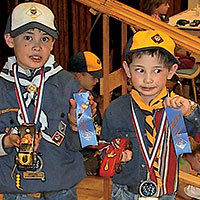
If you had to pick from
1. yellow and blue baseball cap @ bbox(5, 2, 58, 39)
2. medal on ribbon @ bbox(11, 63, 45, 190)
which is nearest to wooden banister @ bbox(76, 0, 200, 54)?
yellow and blue baseball cap @ bbox(5, 2, 58, 39)

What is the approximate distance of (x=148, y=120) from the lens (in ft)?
9.18

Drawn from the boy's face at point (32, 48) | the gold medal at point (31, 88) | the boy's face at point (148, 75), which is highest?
the boy's face at point (32, 48)

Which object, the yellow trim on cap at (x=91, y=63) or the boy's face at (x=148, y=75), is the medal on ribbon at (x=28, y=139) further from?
the yellow trim on cap at (x=91, y=63)

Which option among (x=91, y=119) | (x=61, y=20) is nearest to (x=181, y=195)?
(x=91, y=119)

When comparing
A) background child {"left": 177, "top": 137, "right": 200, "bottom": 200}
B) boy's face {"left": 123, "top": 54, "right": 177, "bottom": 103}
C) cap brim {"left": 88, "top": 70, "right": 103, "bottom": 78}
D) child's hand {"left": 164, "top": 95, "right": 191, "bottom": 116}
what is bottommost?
background child {"left": 177, "top": 137, "right": 200, "bottom": 200}

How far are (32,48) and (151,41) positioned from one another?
1.67 ft

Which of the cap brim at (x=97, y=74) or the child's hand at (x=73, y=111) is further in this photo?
the cap brim at (x=97, y=74)

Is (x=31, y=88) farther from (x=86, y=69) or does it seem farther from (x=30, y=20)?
(x=86, y=69)

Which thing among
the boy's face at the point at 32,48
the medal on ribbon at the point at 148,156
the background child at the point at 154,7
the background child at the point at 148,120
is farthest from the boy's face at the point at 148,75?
the background child at the point at 154,7

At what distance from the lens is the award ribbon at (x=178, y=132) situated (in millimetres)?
2682

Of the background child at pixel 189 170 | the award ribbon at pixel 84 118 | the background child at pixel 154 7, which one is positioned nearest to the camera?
the award ribbon at pixel 84 118

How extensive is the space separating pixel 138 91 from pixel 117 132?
7.9 inches

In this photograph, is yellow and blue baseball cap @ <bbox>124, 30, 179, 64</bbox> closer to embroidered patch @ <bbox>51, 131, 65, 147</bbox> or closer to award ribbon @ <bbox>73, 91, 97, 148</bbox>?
award ribbon @ <bbox>73, 91, 97, 148</bbox>

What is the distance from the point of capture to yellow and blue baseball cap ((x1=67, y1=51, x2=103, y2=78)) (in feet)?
15.2
